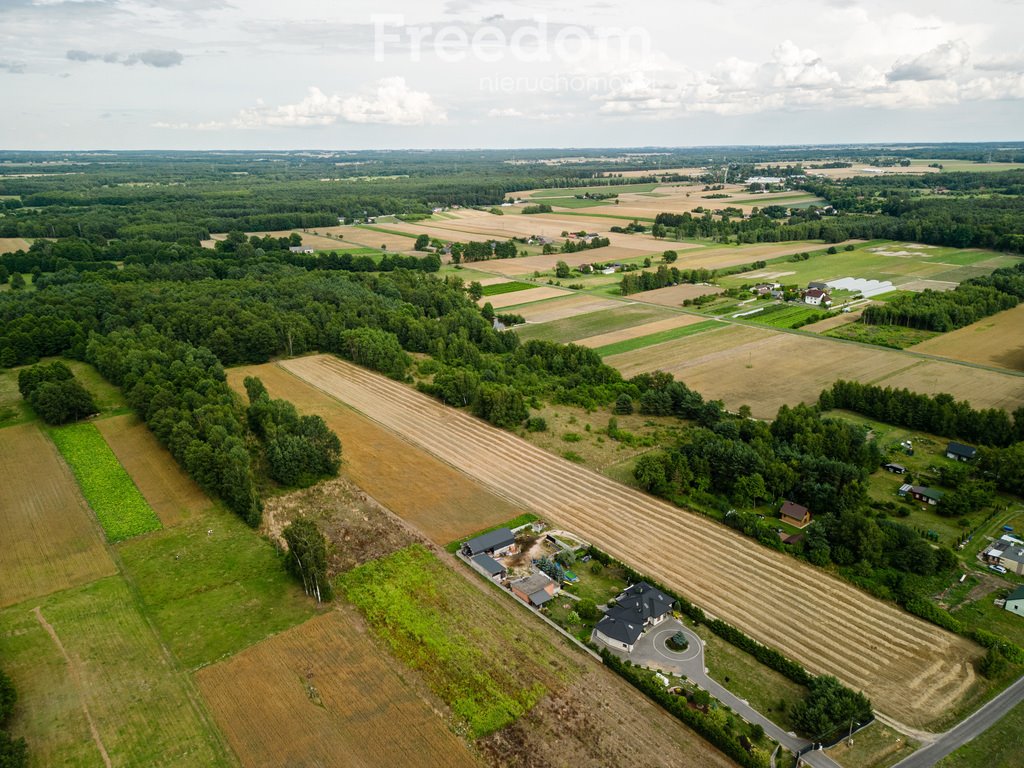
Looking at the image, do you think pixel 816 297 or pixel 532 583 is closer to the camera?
pixel 532 583

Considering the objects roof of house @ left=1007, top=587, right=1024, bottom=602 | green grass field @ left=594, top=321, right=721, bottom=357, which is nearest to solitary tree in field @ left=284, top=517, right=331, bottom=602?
roof of house @ left=1007, top=587, right=1024, bottom=602

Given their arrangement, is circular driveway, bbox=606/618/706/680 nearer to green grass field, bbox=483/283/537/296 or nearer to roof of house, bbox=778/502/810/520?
roof of house, bbox=778/502/810/520

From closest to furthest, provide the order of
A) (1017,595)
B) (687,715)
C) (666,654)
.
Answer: (687,715)
(666,654)
(1017,595)

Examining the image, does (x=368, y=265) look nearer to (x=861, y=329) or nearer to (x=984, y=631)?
(x=861, y=329)

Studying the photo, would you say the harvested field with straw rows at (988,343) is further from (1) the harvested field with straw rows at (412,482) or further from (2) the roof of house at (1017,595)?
(1) the harvested field with straw rows at (412,482)

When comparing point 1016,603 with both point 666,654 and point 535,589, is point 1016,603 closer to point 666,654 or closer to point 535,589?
point 666,654

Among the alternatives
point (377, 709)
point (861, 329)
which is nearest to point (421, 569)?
point (377, 709)

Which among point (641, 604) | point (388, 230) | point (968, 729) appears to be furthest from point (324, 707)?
point (388, 230)
